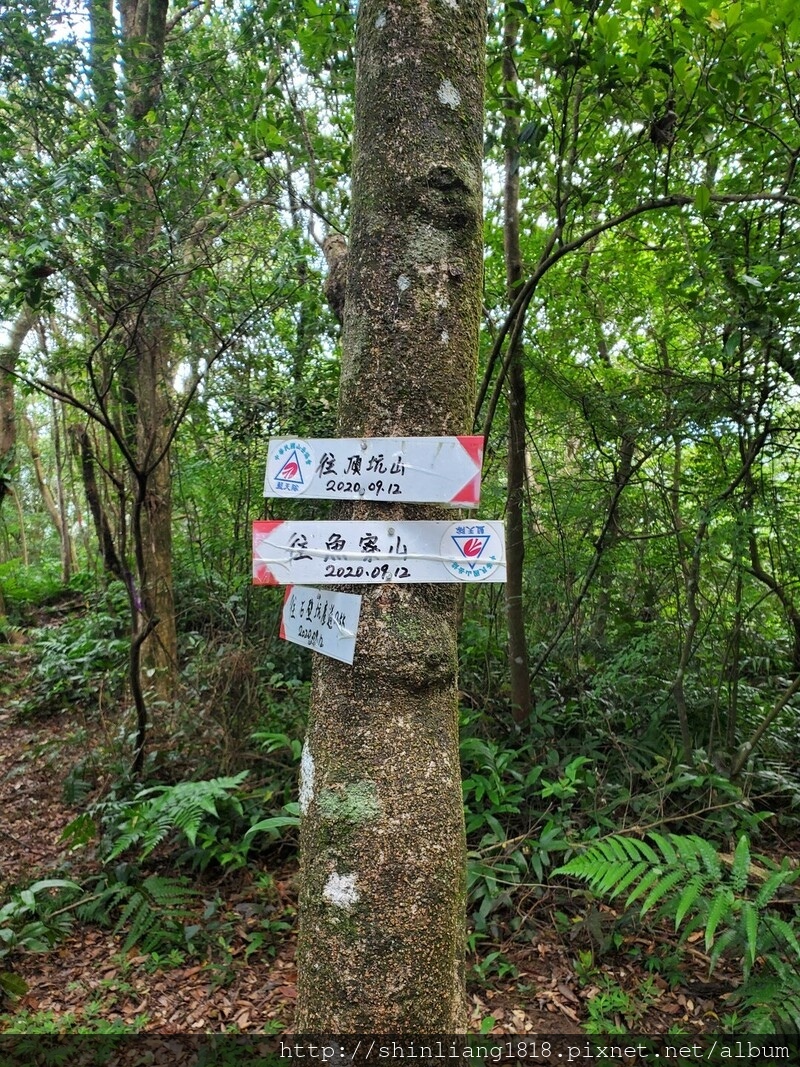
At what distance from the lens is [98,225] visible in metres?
3.34

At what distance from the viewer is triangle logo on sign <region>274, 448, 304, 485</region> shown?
1.34 m

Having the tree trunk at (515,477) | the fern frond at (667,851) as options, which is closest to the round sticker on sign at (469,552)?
the fern frond at (667,851)

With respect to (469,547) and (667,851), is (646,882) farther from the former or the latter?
(469,547)

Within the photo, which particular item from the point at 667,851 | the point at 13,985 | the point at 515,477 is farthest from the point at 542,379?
the point at 13,985

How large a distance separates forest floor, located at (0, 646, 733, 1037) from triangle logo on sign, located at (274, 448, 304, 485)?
207 centimetres

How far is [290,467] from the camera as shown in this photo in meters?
1.36

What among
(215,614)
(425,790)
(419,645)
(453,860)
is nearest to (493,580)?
(419,645)

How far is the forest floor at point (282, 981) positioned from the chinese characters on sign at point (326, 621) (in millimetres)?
1830

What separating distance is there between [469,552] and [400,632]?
0.68 ft

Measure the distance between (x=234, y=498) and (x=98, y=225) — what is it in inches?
92.0

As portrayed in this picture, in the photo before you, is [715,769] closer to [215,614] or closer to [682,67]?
[682,67]

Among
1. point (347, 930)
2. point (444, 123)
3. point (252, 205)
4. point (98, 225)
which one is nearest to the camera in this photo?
point (347, 930)

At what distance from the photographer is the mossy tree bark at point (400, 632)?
1046mm

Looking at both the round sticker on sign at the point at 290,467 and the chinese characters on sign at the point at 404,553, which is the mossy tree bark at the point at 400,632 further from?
the round sticker on sign at the point at 290,467
